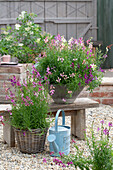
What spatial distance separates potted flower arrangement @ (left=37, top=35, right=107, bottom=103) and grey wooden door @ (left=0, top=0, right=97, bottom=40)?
4371mm

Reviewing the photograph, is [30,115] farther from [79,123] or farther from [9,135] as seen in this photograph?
[79,123]

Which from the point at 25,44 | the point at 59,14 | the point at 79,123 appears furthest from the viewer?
the point at 59,14

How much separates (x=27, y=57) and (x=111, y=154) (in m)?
3.15

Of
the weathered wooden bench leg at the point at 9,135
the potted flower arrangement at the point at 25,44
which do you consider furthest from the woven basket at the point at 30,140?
the potted flower arrangement at the point at 25,44

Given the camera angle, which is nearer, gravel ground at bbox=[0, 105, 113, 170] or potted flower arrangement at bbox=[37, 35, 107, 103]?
→ gravel ground at bbox=[0, 105, 113, 170]

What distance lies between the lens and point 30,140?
262cm

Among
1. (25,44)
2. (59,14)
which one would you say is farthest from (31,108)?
(59,14)

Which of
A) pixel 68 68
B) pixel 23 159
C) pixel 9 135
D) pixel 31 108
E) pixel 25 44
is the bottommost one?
pixel 23 159

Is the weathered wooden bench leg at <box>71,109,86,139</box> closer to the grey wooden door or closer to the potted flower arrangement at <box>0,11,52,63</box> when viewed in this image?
the potted flower arrangement at <box>0,11,52,63</box>

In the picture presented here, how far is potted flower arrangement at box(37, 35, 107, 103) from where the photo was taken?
8.88 ft

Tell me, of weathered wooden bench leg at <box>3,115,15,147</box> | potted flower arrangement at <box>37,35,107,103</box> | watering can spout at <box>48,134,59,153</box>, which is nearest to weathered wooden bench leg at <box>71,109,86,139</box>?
potted flower arrangement at <box>37,35,107,103</box>

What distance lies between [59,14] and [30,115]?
4934 mm

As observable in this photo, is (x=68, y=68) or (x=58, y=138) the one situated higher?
(x=68, y=68)

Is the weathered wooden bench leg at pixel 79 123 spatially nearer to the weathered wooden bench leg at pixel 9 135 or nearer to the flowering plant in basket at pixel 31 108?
the flowering plant in basket at pixel 31 108
